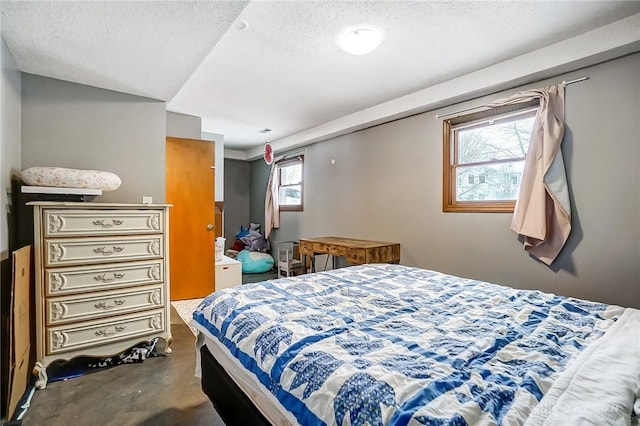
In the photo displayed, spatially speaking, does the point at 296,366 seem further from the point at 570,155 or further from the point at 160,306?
the point at 570,155

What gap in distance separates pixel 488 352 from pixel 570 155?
207 centimetres

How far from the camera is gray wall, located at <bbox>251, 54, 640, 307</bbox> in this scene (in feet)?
6.98

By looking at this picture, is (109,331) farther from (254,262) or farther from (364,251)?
(254,262)

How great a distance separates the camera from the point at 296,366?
100 cm

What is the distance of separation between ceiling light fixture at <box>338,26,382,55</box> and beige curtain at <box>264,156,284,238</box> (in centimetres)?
375

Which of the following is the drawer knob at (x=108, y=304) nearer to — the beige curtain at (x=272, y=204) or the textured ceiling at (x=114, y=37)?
the textured ceiling at (x=114, y=37)

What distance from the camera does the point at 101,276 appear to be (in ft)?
7.29

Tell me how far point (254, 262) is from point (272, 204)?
3.83 feet

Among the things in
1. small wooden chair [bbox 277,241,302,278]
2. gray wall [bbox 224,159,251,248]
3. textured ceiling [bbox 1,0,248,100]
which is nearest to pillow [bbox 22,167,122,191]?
textured ceiling [bbox 1,0,248,100]

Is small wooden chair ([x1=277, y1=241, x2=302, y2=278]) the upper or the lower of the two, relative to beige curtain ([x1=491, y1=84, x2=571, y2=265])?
lower

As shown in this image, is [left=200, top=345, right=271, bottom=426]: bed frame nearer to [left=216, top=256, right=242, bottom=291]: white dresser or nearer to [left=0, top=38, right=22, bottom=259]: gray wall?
[left=0, top=38, right=22, bottom=259]: gray wall

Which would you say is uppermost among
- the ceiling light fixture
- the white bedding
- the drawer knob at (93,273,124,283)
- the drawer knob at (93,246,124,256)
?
the ceiling light fixture

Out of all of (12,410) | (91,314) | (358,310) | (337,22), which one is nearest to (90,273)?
(91,314)

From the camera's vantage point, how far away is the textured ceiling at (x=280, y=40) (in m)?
1.71
